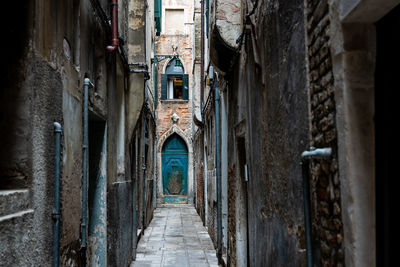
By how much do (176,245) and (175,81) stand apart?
42.4ft

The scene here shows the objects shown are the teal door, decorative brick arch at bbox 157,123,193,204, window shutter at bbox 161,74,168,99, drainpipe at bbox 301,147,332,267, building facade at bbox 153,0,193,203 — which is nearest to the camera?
drainpipe at bbox 301,147,332,267

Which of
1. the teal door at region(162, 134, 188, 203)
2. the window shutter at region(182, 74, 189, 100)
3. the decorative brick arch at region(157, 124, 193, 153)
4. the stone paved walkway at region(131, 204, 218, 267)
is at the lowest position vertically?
the stone paved walkway at region(131, 204, 218, 267)

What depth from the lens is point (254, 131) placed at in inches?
187

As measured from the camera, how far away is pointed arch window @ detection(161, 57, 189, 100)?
21.4 m

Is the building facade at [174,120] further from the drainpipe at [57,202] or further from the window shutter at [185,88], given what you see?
the drainpipe at [57,202]

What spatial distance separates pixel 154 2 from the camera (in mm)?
→ 14258

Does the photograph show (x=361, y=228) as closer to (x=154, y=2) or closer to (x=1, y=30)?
(x=1, y=30)

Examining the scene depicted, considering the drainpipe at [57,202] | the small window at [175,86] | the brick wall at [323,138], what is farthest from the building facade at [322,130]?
the small window at [175,86]

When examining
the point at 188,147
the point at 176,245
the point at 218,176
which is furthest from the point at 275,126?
the point at 188,147

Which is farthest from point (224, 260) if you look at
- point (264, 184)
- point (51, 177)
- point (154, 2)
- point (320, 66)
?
point (154, 2)

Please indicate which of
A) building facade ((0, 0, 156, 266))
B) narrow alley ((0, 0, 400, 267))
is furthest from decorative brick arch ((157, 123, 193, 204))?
building facade ((0, 0, 156, 266))

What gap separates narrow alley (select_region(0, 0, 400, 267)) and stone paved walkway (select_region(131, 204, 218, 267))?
5.49 ft

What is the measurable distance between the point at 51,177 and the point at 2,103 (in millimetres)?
652

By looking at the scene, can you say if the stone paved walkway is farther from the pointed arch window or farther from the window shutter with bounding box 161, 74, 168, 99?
the pointed arch window
